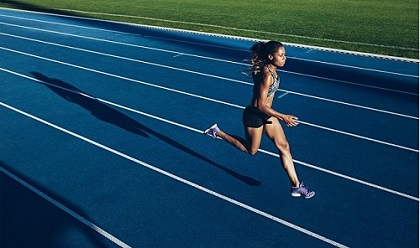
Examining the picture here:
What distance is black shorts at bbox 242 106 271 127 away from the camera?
17.4 feet

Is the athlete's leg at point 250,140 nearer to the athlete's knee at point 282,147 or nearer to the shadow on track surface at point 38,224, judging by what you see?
the athlete's knee at point 282,147

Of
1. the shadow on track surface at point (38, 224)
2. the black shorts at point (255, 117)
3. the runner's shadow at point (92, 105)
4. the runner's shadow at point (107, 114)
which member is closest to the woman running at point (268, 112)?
the black shorts at point (255, 117)

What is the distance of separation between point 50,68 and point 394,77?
30.4 feet

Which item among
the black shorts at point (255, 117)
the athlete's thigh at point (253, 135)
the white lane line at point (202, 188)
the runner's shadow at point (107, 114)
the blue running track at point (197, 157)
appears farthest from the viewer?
the runner's shadow at point (107, 114)

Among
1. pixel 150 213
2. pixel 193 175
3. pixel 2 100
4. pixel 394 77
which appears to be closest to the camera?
pixel 150 213

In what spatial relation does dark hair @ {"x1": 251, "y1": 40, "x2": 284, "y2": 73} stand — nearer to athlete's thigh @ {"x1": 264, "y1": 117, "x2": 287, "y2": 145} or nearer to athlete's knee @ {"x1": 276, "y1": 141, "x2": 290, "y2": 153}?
athlete's thigh @ {"x1": 264, "y1": 117, "x2": 287, "y2": 145}

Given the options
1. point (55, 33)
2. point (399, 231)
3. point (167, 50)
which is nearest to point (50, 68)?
point (167, 50)

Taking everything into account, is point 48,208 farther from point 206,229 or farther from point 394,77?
point 394,77

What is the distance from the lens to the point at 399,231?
484 cm

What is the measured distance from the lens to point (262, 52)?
5020 mm

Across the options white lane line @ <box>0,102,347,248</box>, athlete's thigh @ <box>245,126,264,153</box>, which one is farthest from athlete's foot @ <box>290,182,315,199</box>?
athlete's thigh @ <box>245,126,264,153</box>

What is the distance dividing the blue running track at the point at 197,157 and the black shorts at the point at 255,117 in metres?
0.98

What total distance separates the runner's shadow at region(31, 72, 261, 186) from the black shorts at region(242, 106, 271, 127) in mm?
987

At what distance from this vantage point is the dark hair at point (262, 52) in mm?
4945
